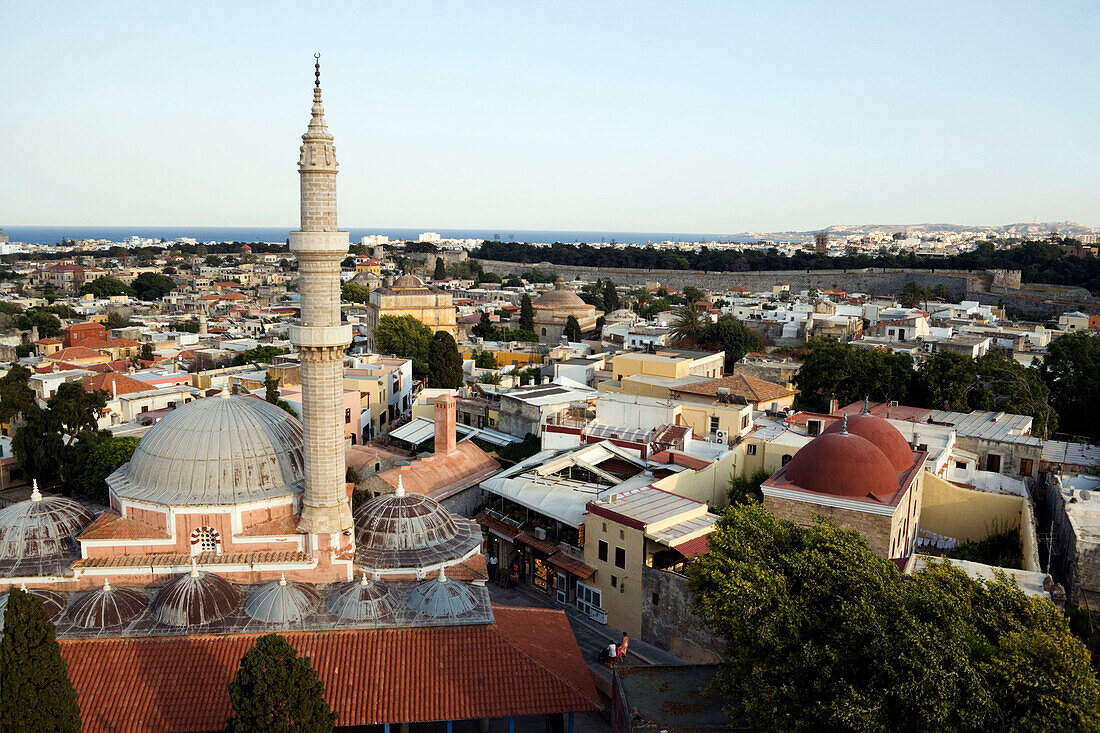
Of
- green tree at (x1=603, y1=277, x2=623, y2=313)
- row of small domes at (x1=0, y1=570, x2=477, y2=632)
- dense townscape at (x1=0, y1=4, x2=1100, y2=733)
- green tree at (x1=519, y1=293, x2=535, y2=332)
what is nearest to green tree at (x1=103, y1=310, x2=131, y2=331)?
dense townscape at (x1=0, y1=4, x2=1100, y2=733)

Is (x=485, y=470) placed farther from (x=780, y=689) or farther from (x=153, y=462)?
(x=780, y=689)

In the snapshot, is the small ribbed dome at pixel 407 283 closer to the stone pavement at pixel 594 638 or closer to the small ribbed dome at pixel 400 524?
the stone pavement at pixel 594 638

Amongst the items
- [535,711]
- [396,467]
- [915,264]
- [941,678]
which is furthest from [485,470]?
[915,264]

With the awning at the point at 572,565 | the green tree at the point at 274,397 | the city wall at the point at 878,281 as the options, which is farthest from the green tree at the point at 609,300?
the awning at the point at 572,565

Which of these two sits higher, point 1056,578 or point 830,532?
point 830,532

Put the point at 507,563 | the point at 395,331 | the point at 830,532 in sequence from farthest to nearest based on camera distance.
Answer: the point at 395,331, the point at 507,563, the point at 830,532

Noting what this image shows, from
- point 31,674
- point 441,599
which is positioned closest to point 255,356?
point 441,599

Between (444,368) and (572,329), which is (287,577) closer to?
(444,368)

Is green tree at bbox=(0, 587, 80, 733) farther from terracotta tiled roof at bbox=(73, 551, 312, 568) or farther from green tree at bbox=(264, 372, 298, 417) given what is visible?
green tree at bbox=(264, 372, 298, 417)
